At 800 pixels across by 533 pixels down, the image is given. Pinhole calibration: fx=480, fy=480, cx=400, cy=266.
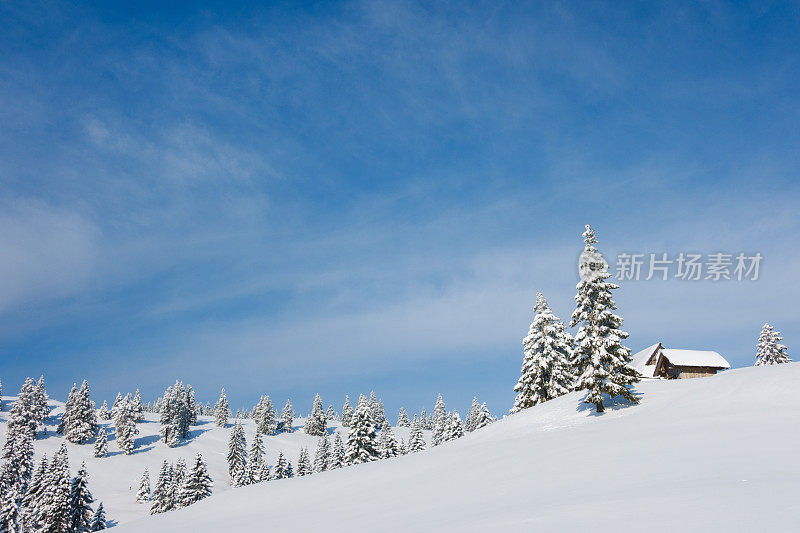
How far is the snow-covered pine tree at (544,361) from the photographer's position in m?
48.2

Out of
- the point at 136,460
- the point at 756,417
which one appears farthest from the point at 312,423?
the point at 756,417

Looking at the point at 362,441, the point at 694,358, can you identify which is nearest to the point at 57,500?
the point at 362,441

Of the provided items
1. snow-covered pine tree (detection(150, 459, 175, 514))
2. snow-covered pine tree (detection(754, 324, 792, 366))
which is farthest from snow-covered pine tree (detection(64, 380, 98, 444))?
snow-covered pine tree (detection(754, 324, 792, 366))

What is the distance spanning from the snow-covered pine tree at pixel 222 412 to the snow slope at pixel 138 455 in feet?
7.17

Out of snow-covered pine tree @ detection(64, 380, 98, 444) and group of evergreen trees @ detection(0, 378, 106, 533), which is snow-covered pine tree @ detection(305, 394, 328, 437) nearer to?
snow-covered pine tree @ detection(64, 380, 98, 444)

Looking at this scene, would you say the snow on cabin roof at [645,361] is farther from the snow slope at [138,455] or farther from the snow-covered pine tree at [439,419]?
the snow slope at [138,455]

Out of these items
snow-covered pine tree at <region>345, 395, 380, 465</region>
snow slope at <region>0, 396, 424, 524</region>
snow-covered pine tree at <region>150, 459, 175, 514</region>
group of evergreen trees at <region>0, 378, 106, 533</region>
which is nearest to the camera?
group of evergreen trees at <region>0, 378, 106, 533</region>

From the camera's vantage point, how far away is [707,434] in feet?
74.4

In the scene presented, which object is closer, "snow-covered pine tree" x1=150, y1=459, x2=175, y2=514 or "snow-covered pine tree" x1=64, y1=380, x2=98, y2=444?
"snow-covered pine tree" x1=150, y1=459, x2=175, y2=514

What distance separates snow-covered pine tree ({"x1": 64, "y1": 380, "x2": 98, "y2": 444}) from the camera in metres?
101

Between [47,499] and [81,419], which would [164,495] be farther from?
[81,419]

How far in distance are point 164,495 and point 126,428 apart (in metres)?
39.5

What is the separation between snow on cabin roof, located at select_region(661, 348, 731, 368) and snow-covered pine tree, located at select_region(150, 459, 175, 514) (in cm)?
6810

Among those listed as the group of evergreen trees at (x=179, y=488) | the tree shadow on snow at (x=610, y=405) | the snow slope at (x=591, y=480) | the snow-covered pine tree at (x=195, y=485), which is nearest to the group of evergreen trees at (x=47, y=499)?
the group of evergreen trees at (x=179, y=488)
